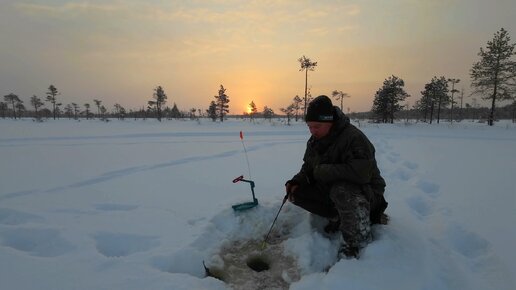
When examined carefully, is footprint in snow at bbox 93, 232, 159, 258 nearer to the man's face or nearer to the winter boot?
the winter boot

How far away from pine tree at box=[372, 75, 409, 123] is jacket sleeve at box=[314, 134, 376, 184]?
43.7 metres

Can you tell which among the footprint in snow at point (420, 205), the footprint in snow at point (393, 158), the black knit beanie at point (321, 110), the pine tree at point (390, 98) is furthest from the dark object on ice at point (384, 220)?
the pine tree at point (390, 98)

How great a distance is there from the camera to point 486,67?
3136cm

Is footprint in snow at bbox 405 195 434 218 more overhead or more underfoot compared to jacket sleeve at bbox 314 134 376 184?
more underfoot

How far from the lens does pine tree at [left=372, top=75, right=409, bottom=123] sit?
42.8 meters

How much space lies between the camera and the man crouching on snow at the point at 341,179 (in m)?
2.95

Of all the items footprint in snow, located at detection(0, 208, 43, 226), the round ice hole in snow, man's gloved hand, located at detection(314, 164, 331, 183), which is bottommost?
the round ice hole in snow

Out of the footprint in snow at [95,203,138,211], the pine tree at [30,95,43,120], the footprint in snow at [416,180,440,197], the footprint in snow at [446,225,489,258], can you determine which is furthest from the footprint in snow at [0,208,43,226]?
the pine tree at [30,95,43,120]

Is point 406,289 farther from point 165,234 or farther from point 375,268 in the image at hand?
point 165,234

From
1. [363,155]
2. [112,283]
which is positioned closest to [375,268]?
[363,155]

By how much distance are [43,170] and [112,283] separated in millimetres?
6114

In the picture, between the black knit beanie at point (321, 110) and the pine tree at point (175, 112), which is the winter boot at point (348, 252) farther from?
the pine tree at point (175, 112)

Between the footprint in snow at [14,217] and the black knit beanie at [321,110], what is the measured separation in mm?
3586

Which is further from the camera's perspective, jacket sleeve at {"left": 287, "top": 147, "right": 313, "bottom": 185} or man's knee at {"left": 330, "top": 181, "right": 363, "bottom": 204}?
jacket sleeve at {"left": 287, "top": 147, "right": 313, "bottom": 185}
